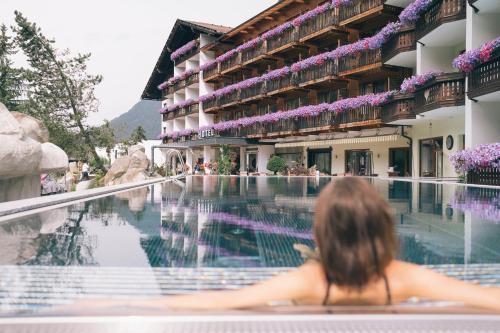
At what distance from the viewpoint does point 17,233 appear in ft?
18.0

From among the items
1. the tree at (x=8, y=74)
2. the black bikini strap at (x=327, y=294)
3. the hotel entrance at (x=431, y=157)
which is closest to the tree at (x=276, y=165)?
the hotel entrance at (x=431, y=157)

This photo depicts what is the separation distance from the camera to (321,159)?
34625 millimetres

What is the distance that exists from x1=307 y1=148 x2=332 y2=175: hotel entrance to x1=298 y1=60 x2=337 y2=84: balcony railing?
551cm

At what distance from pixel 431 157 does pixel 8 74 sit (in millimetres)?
26035

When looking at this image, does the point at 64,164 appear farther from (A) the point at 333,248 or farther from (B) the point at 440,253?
(A) the point at 333,248

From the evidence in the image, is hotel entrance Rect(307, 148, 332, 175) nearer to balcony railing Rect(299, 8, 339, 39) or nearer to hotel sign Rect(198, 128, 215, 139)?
balcony railing Rect(299, 8, 339, 39)

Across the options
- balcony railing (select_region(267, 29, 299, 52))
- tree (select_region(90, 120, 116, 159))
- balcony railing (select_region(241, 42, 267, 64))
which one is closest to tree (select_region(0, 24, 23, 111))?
tree (select_region(90, 120, 116, 159))

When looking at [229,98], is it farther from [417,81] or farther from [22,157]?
[22,157]

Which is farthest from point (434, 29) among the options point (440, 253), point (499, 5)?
point (440, 253)

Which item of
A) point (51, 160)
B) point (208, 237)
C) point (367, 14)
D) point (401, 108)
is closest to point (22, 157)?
point (51, 160)

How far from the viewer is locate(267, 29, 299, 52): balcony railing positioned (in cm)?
3169

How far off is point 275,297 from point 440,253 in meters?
2.95

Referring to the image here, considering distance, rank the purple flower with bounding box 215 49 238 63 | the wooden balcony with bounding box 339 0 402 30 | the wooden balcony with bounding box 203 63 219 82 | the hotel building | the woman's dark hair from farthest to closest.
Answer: the wooden balcony with bounding box 203 63 219 82, the purple flower with bounding box 215 49 238 63, the wooden balcony with bounding box 339 0 402 30, the hotel building, the woman's dark hair

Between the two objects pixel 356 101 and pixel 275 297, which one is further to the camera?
pixel 356 101
